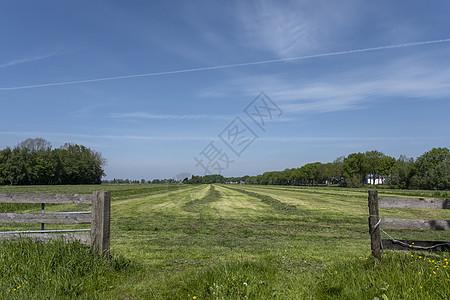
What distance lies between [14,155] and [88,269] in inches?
5214

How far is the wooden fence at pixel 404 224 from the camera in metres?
6.34

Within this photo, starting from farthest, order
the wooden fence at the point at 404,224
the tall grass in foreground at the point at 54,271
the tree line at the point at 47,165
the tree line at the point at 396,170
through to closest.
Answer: the tree line at the point at 47,165 < the tree line at the point at 396,170 < the wooden fence at the point at 404,224 < the tall grass in foreground at the point at 54,271

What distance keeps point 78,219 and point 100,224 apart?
2.61 feet

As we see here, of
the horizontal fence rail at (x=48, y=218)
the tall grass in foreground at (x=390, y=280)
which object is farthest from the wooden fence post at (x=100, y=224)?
the tall grass in foreground at (x=390, y=280)

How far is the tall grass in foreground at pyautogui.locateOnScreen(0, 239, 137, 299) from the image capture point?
505cm

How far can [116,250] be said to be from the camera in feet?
29.3

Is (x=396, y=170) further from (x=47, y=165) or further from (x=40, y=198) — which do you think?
(x=47, y=165)

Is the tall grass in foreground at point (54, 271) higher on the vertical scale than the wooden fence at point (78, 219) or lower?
lower

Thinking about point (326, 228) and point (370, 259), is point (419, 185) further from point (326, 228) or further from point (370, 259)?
point (370, 259)

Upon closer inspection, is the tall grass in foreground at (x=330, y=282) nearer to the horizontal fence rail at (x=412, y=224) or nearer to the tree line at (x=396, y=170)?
the horizontal fence rail at (x=412, y=224)

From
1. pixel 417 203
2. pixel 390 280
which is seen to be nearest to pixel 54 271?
pixel 390 280

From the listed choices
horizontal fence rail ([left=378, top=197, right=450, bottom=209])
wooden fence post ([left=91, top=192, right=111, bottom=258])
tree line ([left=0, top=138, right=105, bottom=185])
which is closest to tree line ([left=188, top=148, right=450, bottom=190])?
horizontal fence rail ([left=378, top=197, right=450, bottom=209])

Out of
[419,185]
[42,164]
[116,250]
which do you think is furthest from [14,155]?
[419,185]

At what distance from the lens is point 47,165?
12369 centimetres
